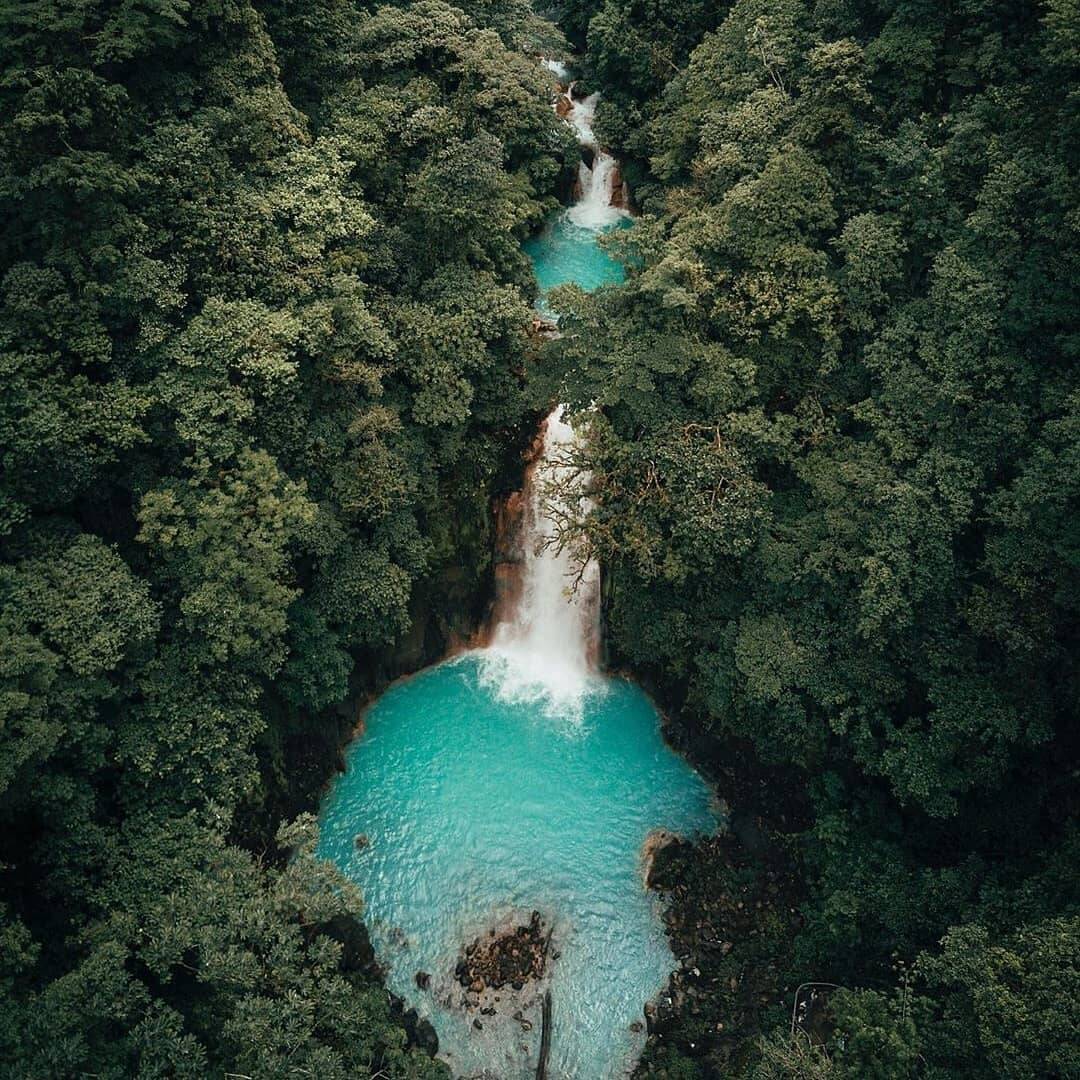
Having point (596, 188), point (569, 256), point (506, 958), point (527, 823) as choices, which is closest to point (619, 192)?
point (596, 188)

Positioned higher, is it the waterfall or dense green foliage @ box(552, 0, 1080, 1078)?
dense green foliage @ box(552, 0, 1080, 1078)

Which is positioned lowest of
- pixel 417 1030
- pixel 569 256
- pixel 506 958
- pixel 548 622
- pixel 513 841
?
pixel 417 1030

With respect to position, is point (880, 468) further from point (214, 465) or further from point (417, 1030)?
point (417, 1030)

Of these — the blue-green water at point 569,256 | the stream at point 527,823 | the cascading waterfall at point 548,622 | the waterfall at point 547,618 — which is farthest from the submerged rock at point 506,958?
the blue-green water at point 569,256

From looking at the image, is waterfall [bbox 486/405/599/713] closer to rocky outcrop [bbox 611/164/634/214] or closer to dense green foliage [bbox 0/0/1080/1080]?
dense green foliage [bbox 0/0/1080/1080]

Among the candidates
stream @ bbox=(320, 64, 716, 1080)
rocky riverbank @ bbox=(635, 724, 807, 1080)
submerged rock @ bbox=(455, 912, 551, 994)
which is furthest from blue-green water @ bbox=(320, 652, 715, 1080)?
rocky riverbank @ bbox=(635, 724, 807, 1080)

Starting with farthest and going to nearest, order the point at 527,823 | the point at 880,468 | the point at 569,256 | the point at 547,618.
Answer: the point at 569,256 → the point at 547,618 → the point at 527,823 → the point at 880,468

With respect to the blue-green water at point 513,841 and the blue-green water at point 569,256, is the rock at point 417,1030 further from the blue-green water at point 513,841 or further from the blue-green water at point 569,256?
the blue-green water at point 569,256
